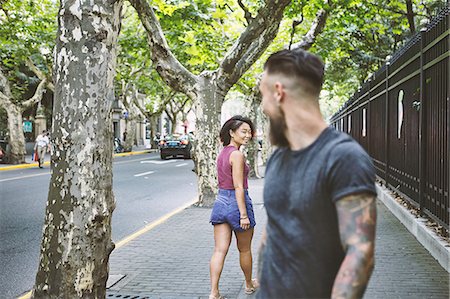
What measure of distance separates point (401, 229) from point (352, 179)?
711cm

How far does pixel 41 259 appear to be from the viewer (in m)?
4.72

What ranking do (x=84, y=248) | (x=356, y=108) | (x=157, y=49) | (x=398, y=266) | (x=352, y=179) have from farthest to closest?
(x=356, y=108), (x=157, y=49), (x=398, y=266), (x=84, y=248), (x=352, y=179)

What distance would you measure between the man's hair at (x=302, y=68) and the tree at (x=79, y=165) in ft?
9.33

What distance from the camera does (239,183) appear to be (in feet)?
16.3

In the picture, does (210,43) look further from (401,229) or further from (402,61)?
(401,229)

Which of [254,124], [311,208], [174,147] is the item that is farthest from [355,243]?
[174,147]

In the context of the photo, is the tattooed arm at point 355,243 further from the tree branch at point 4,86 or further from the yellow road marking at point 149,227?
the tree branch at point 4,86

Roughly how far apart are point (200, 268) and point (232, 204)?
5.25 feet

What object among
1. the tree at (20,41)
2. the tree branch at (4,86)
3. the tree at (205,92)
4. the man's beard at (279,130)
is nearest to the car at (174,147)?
the tree at (20,41)

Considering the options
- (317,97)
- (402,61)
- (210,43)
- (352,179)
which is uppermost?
(210,43)

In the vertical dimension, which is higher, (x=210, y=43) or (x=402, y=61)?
(x=210, y=43)

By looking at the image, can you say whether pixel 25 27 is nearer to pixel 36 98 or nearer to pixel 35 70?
pixel 35 70

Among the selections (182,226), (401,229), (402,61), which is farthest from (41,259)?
(402,61)

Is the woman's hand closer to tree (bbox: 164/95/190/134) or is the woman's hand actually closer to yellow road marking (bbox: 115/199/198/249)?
yellow road marking (bbox: 115/199/198/249)
